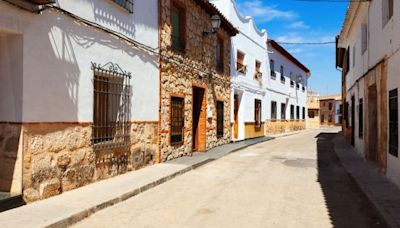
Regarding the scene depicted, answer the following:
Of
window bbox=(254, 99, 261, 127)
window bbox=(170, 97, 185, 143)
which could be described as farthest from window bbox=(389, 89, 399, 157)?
window bbox=(254, 99, 261, 127)

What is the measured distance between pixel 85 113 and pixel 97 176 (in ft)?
4.24

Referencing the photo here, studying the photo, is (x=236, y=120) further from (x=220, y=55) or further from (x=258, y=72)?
(x=258, y=72)

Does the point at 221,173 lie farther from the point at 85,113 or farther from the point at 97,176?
the point at 85,113

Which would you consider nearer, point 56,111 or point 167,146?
point 56,111

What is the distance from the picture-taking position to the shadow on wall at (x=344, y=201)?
533 cm

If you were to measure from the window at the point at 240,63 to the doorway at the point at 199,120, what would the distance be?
A: 16.8 ft

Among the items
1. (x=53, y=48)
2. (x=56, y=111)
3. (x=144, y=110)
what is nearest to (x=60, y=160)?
(x=56, y=111)

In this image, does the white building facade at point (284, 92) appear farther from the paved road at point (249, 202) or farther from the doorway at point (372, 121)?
the paved road at point (249, 202)

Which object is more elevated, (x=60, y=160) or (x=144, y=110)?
(x=144, y=110)

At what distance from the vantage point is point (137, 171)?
8.76 m

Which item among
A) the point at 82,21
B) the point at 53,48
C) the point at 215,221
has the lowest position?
the point at 215,221

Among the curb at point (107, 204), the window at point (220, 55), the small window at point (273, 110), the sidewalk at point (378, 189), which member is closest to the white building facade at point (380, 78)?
the sidewalk at point (378, 189)

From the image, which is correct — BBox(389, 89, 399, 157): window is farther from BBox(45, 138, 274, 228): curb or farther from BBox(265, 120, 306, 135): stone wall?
BBox(265, 120, 306, 135): stone wall

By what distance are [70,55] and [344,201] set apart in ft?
17.6
